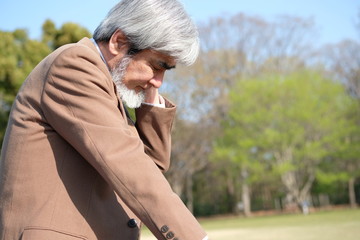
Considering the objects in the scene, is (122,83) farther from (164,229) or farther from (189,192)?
(189,192)

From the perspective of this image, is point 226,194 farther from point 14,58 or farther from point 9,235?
point 9,235

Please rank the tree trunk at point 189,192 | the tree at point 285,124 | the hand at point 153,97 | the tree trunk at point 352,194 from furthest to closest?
the tree trunk at point 352,194, the tree trunk at point 189,192, the tree at point 285,124, the hand at point 153,97

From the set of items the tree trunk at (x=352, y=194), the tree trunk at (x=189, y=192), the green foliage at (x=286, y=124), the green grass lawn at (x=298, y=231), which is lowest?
the tree trunk at (x=352, y=194)

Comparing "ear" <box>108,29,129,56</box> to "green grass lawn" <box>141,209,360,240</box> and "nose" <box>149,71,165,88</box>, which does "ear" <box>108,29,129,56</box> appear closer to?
"nose" <box>149,71,165,88</box>

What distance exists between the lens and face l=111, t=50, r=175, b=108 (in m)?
1.81

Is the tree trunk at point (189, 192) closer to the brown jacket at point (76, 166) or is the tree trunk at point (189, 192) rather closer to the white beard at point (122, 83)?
the white beard at point (122, 83)

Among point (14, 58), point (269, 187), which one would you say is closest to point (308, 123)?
point (269, 187)

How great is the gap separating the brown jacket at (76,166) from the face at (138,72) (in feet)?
0.38

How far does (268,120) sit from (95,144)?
40058mm

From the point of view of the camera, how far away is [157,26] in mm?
1705

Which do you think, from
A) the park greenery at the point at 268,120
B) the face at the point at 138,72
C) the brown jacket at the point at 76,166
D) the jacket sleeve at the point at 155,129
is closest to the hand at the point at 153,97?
the jacket sleeve at the point at 155,129

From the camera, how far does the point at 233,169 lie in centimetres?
4475

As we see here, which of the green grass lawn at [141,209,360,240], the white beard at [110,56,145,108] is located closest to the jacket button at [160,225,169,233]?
the white beard at [110,56,145,108]

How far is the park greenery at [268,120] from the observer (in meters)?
40.7
